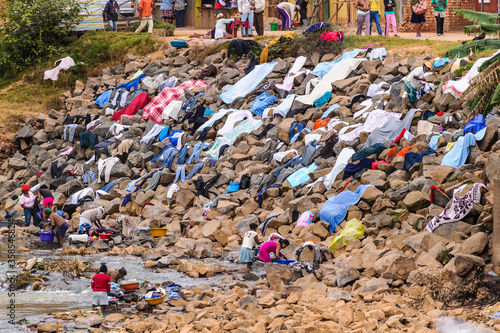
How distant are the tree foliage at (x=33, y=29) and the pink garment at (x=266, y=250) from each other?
581 inches

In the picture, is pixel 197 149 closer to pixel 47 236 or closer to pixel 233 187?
pixel 233 187

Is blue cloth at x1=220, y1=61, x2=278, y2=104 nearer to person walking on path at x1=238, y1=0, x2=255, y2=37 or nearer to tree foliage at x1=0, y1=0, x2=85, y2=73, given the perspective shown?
person walking on path at x1=238, y1=0, x2=255, y2=37

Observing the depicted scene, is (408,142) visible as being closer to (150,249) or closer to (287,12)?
(150,249)

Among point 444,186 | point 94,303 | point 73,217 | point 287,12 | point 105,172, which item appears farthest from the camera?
point 287,12

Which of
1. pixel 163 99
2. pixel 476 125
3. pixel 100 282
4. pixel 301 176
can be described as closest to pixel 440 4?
pixel 163 99

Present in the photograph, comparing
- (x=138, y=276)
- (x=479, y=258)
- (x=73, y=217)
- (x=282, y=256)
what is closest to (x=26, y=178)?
(x=73, y=217)

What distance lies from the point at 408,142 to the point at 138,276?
557 centimetres

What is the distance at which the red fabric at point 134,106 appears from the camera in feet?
65.3

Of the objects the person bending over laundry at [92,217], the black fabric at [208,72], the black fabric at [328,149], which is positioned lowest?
the person bending over laundry at [92,217]

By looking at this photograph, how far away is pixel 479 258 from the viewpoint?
30.0ft

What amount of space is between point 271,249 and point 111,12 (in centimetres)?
1589

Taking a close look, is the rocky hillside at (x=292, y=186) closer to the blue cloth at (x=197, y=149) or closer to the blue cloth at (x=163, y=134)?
the blue cloth at (x=197, y=149)

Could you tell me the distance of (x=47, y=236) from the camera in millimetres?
13961

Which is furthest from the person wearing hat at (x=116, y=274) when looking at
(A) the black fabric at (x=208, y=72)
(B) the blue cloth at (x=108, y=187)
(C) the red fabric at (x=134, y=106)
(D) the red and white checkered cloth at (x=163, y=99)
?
(A) the black fabric at (x=208, y=72)
